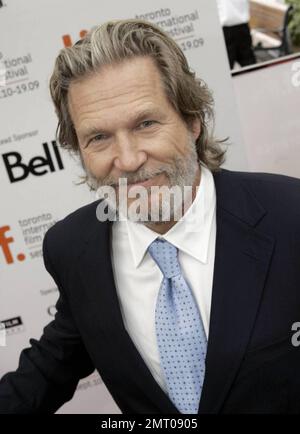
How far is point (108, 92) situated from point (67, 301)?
625 mm

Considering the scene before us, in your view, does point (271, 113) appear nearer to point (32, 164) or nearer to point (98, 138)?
point (32, 164)

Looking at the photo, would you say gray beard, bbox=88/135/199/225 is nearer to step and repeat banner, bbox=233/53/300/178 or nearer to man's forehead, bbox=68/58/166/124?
man's forehead, bbox=68/58/166/124

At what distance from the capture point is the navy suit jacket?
133 centimetres

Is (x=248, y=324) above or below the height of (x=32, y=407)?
above

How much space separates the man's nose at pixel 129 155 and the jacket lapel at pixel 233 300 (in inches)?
10.9

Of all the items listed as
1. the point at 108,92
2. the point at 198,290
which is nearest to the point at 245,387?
the point at 198,290

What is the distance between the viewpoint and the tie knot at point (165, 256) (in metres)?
1.42

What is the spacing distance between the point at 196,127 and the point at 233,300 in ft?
1.67

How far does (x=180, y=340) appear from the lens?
55.1 inches

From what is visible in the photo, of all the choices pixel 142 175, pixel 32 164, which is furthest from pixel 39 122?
pixel 142 175

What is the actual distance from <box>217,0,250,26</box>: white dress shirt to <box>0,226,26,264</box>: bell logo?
1891mm

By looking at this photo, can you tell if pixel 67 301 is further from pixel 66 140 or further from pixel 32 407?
pixel 66 140

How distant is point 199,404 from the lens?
137 cm

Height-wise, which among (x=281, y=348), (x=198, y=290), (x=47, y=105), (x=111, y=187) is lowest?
(x=281, y=348)
